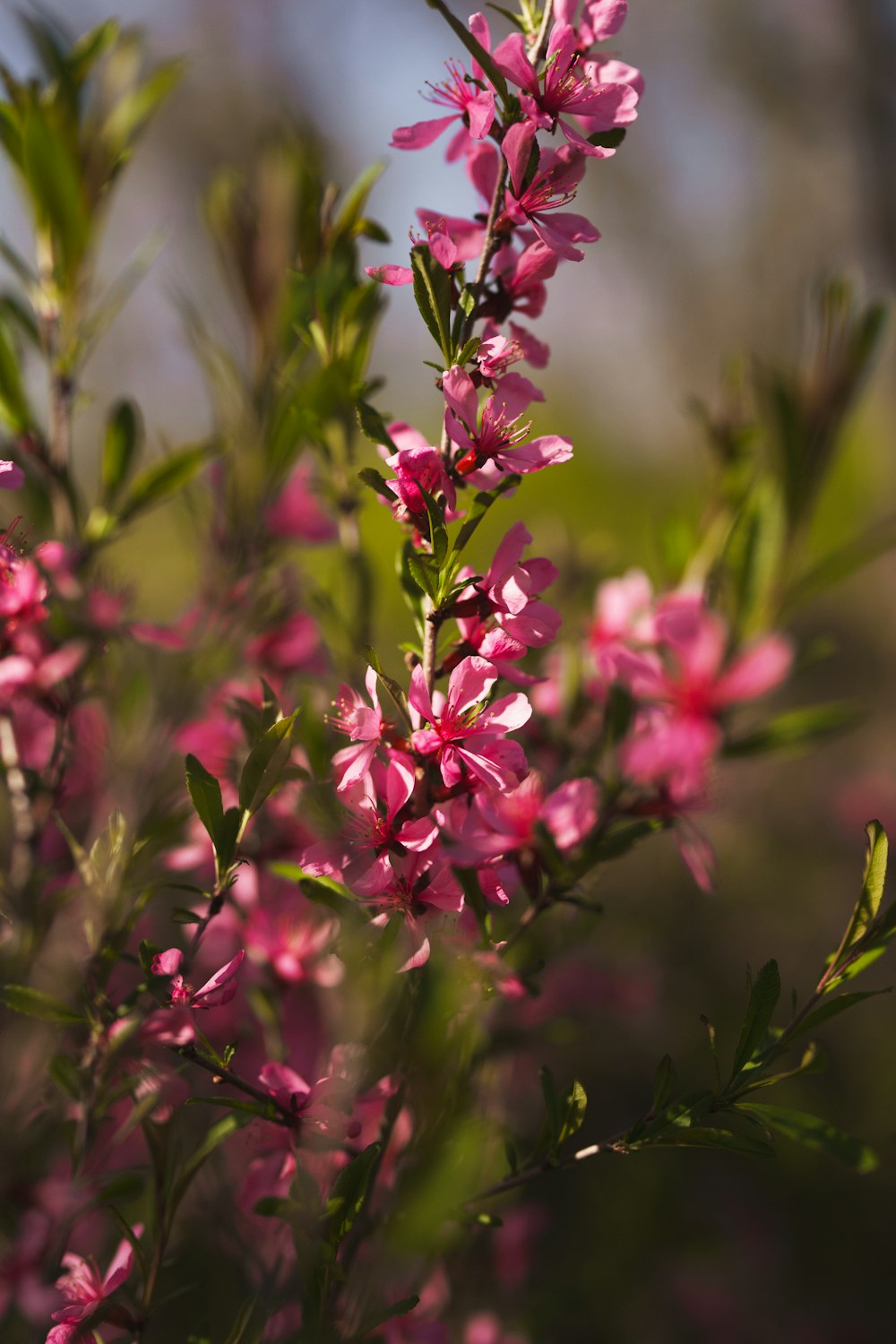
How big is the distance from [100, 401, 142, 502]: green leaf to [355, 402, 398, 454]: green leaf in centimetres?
30

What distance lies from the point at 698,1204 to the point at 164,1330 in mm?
814

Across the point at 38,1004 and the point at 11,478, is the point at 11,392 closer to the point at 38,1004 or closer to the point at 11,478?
the point at 11,478

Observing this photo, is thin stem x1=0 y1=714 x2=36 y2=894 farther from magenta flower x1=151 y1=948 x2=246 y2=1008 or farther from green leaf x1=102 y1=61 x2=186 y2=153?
green leaf x1=102 y1=61 x2=186 y2=153

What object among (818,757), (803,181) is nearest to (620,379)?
(803,181)

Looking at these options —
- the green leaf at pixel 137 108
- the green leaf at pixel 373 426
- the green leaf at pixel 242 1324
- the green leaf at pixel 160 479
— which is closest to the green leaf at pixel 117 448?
the green leaf at pixel 160 479

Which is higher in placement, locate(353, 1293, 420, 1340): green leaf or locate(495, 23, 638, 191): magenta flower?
locate(495, 23, 638, 191): magenta flower

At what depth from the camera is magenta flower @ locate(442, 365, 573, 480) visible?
449 mm

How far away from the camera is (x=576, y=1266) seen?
1.18 metres

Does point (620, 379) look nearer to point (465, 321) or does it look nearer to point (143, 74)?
point (143, 74)

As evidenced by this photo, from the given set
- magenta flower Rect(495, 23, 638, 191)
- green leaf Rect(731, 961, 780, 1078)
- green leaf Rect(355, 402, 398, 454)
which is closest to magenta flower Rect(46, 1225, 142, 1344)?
green leaf Rect(731, 961, 780, 1078)

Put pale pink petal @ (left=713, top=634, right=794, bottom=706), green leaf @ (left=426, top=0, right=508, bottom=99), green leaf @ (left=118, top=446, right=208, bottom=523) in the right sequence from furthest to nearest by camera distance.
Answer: green leaf @ (left=118, top=446, right=208, bottom=523) < pale pink petal @ (left=713, top=634, right=794, bottom=706) < green leaf @ (left=426, top=0, right=508, bottom=99)

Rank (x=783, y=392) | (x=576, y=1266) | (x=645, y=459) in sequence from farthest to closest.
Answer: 1. (x=645, y=459)
2. (x=576, y=1266)
3. (x=783, y=392)

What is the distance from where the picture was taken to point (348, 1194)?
46 cm

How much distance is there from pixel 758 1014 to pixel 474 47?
0.47m
